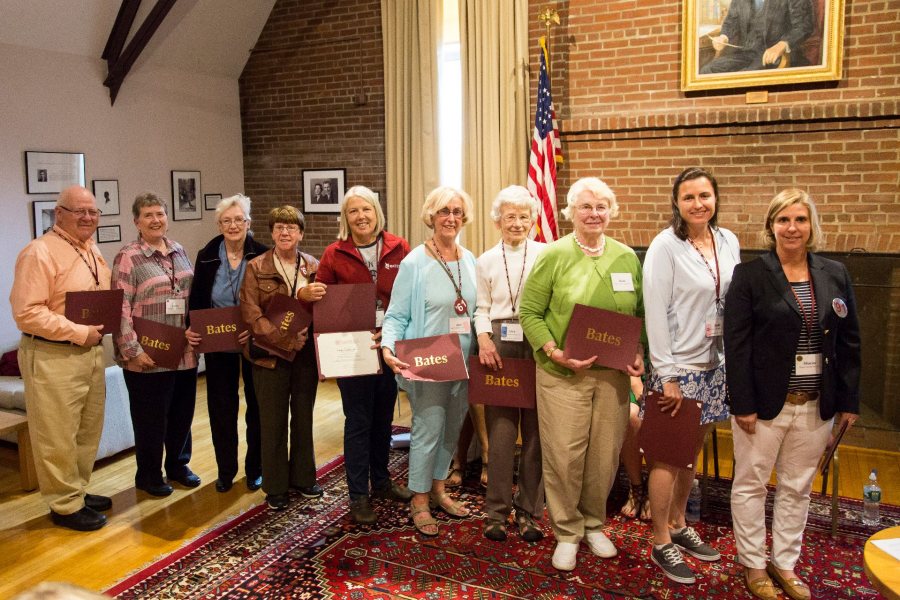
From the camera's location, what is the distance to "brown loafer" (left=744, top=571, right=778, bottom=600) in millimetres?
2646

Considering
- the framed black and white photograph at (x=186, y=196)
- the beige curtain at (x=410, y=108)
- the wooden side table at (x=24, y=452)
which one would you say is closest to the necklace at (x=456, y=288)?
the wooden side table at (x=24, y=452)

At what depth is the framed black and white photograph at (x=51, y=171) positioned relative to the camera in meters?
5.14

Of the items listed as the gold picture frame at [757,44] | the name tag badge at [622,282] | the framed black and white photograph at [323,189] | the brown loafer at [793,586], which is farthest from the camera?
the framed black and white photograph at [323,189]

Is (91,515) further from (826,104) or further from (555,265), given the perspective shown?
(826,104)

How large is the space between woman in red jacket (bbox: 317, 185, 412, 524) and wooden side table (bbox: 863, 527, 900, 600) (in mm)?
2049

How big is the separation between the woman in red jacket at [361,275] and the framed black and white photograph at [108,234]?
10.4 ft

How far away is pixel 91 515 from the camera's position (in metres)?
3.36

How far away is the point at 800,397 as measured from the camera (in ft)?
8.15

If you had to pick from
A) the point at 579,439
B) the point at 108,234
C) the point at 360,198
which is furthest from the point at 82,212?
the point at 108,234

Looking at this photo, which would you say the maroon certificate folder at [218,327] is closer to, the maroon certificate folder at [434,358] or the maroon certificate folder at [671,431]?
the maroon certificate folder at [434,358]

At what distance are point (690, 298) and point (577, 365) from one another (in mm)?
490

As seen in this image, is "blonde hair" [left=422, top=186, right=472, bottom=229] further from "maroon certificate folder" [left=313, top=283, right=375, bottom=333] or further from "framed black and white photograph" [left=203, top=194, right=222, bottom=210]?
"framed black and white photograph" [left=203, top=194, right=222, bottom=210]

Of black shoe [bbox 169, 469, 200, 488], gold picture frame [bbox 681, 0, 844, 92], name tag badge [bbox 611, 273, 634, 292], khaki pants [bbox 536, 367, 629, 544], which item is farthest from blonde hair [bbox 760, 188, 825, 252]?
black shoe [bbox 169, 469, 200, 488]

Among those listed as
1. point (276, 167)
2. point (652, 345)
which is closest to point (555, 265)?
point (652, 345)
